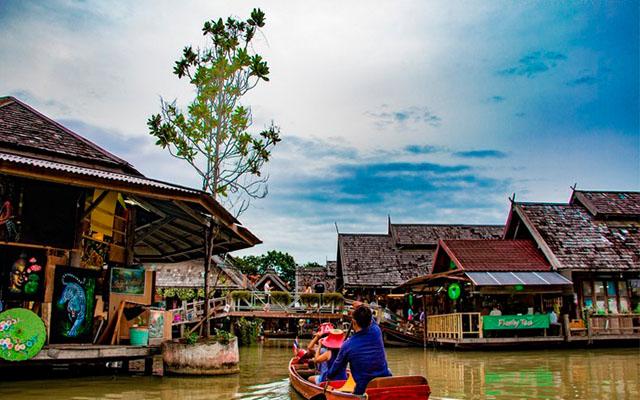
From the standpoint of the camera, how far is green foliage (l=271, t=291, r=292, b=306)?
26.9 metres

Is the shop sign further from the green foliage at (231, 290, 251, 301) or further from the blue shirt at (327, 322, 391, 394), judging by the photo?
the blue shirt at (327, 322, 391, 394)

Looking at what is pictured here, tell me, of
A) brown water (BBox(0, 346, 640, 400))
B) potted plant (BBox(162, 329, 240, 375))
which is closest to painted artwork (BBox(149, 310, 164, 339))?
potted plant (BBox(162, 329, 240, 375))

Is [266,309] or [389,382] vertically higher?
[266,309]

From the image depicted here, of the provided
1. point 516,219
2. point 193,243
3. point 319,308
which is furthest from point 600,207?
point 193,243

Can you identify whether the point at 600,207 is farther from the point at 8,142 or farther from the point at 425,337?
the point at 8,142

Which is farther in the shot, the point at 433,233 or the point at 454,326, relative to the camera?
the point at 433,233

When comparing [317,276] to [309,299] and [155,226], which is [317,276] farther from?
[155,226]

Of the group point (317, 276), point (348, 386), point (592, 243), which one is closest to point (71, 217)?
point (348, 386)

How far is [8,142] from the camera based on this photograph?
413 inches

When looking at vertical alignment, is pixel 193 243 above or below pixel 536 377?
above

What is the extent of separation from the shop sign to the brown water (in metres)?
2.83

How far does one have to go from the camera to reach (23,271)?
977 centimetres

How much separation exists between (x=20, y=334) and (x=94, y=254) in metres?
2.75

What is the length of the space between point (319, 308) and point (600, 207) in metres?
13.0
